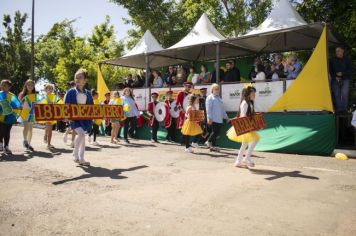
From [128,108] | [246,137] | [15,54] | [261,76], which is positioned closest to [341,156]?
[246,137]

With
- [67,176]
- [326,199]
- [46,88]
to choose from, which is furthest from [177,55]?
[326,199]

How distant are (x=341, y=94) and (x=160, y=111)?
6.42 metres

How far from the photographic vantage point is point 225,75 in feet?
42.9

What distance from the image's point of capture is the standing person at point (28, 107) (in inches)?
408

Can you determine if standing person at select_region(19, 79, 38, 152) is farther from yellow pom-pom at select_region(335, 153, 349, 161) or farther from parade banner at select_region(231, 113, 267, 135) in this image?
yellow pom-pom at select_region(335, 153, 349, 161)

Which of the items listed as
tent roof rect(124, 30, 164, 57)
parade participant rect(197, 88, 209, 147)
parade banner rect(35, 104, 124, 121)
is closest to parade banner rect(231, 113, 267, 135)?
parade banner rect(35, 104, 124, 121)

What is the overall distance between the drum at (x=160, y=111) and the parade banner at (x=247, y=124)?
5923mm

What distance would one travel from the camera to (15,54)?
138 feet

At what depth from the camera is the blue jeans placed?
10.2m

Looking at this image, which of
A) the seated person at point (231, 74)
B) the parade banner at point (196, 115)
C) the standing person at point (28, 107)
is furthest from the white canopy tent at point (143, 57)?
the parade banner at point (196, 115)

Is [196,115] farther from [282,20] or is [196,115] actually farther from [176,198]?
[176,198]

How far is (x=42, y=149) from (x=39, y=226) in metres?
7.25

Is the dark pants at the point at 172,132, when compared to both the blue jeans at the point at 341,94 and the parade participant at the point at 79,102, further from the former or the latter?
the blue jeans at the point at 341,94

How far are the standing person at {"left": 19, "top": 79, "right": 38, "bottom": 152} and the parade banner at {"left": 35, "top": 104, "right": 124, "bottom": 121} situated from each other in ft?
9.74
